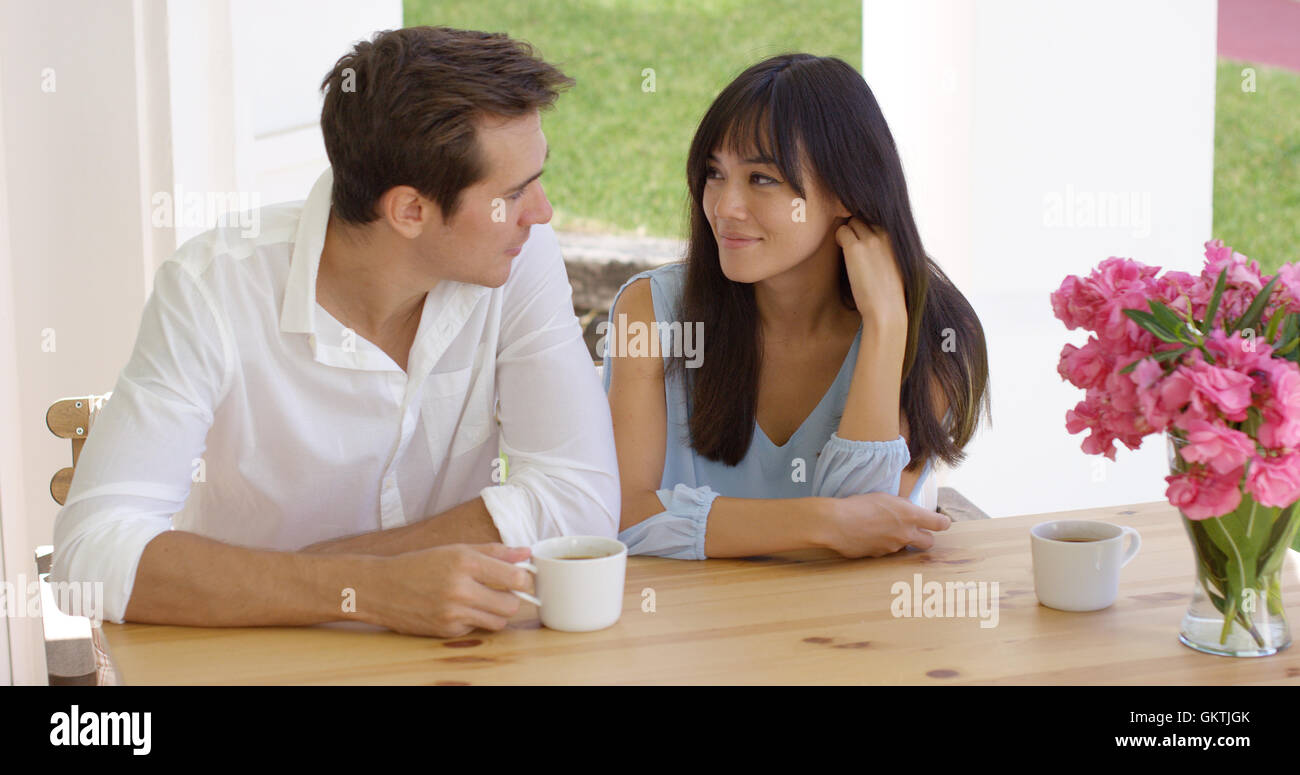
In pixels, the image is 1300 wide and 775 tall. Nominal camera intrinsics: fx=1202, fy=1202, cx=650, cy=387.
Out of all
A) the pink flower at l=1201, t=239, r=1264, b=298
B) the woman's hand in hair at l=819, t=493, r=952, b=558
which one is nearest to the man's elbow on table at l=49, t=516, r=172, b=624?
the woman's hand in hair at l=819, t=493, r=952, b=558

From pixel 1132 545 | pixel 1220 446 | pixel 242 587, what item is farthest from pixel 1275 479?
pixel 242 587

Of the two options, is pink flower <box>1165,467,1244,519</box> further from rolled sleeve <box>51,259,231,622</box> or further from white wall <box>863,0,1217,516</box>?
white wall <box>863,0,1217,516</box>

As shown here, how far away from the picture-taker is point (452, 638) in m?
1.23

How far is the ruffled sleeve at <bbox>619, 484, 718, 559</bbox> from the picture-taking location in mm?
1563

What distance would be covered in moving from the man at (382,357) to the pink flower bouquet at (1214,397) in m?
0.68

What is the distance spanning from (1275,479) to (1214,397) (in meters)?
0.09

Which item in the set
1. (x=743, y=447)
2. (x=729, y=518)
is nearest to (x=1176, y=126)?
(x=743, y=447)

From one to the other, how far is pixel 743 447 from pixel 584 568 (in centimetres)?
73

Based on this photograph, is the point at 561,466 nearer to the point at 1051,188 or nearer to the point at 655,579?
the point at 655,579

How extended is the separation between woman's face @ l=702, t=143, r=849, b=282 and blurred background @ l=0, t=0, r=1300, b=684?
0.82 ft

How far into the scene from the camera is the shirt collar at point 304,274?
155 centimetres

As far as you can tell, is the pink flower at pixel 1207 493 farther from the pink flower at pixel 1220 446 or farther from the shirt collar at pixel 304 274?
the shirt collar at pixel 304 274
